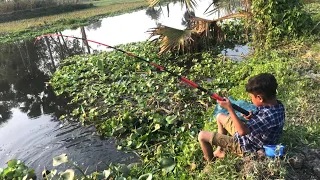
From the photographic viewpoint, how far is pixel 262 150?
3287mm

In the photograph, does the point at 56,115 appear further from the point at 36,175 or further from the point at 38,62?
the point at 38,62

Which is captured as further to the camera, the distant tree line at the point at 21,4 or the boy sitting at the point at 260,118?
the distant tree line at the point at 21,4

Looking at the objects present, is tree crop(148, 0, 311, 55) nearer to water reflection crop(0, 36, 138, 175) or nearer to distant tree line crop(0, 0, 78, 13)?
water reflection crop(0, 36, 138, 175)

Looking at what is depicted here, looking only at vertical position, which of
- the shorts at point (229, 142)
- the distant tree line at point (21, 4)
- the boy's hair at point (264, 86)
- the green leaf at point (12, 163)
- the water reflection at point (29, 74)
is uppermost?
the distant tree line at point (21, 4)

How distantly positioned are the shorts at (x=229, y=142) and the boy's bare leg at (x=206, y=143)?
0.06 metres

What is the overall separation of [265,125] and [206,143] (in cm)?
79

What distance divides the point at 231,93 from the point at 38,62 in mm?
10297

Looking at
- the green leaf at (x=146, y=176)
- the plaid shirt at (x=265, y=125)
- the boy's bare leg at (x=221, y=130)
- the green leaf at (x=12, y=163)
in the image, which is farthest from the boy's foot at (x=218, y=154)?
the green leaf at (x=12, y=163)

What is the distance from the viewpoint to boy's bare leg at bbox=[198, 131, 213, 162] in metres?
3.60

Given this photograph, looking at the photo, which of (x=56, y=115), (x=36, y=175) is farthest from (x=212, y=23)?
(x=36, y=175)

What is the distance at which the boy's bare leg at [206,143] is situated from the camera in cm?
360

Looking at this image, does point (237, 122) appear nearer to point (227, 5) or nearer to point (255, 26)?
point (255, 26)

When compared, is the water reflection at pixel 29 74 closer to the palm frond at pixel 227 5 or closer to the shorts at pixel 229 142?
the shorts at pixel 229 142

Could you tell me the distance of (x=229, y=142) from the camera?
3523 millimetres
